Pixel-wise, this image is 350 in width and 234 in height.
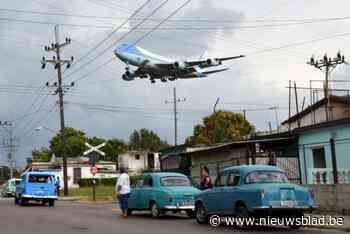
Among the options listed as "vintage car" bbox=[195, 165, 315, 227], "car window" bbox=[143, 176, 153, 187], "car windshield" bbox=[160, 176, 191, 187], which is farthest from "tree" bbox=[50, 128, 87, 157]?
"vintage car" bbox=[195, 165, 315, 227]

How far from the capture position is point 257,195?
1519 cm

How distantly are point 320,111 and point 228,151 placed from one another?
1843 centimetres

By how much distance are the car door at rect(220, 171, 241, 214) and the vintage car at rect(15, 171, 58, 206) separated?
18.6 m

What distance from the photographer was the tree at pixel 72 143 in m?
123

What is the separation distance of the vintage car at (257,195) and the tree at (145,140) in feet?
379

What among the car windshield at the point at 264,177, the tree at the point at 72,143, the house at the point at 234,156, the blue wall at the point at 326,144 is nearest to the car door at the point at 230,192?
the car windshield at the point at 264,177

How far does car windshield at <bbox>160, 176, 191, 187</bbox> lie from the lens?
20.5 m

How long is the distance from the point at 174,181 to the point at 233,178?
14.7 feet

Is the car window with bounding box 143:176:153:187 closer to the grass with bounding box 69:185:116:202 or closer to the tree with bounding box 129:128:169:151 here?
the grass with bounding box 69:185:116:202

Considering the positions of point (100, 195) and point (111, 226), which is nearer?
point (111, 226)

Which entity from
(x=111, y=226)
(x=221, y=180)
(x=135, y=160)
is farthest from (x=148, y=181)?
(x=135, y=160)

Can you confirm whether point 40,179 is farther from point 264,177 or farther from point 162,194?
point 264,177

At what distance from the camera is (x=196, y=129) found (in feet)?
271

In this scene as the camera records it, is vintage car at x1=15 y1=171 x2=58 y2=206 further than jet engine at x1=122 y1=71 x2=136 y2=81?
Yes
